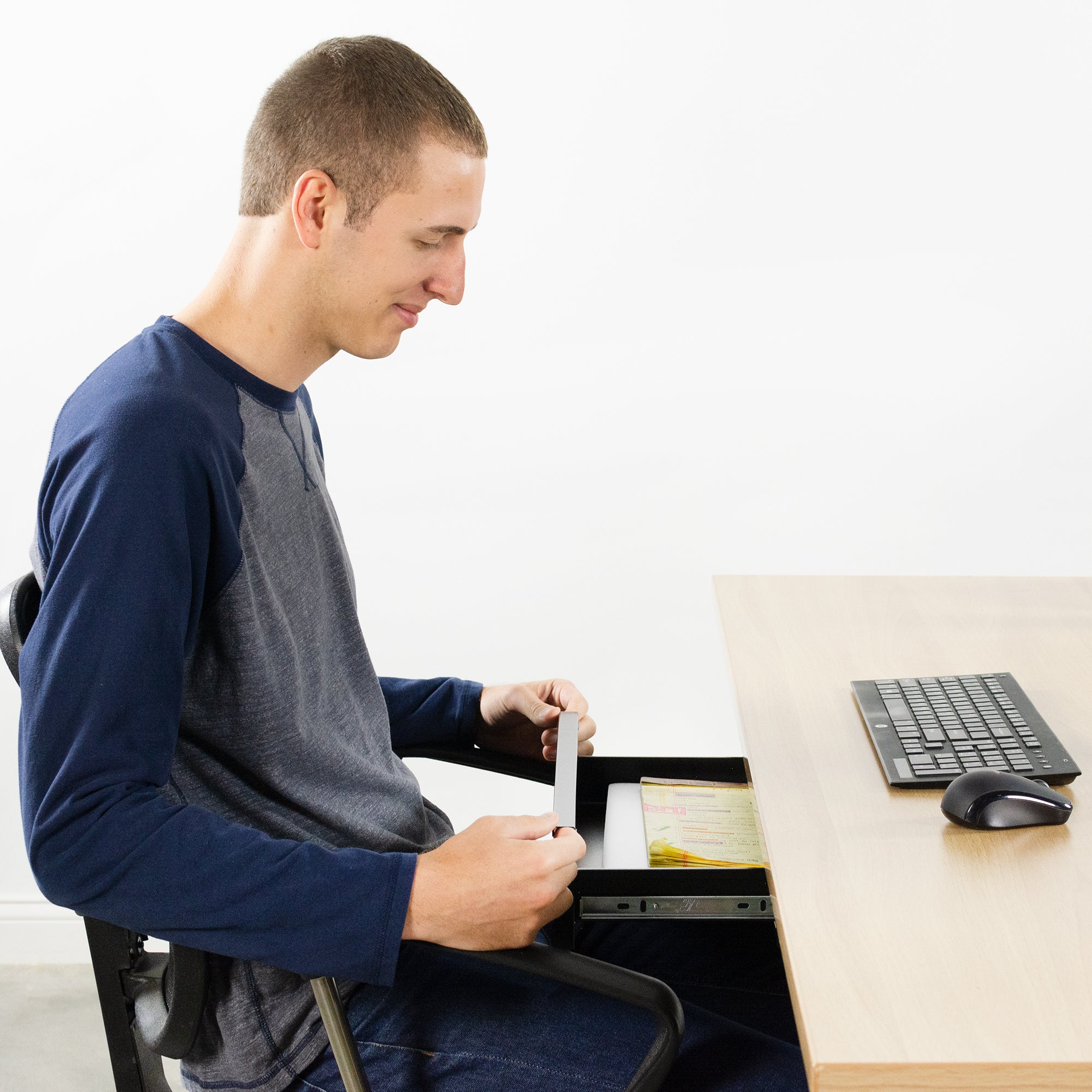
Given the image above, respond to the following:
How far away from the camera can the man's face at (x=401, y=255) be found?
3.14ft

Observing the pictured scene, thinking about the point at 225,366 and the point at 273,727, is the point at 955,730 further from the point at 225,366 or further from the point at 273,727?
the point at 225,366

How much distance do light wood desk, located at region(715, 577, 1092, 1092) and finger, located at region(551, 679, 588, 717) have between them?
0.18m

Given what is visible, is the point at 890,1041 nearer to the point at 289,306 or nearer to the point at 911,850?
the point at 911,850

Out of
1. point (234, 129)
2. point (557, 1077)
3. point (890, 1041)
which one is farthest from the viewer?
point (234, 129)

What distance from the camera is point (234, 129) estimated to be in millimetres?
1936

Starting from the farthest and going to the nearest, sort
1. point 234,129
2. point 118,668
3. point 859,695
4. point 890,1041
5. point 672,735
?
1. point 672,735
2. point 234,129
3. point 859,695
4. point 118,668
5. point 890,1041

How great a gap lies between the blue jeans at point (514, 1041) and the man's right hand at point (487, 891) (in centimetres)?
4

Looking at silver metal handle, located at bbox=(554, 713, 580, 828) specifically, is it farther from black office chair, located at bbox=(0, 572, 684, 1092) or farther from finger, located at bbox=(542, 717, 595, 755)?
black office chair, located at bbox=(0, 572, 684, 1092)

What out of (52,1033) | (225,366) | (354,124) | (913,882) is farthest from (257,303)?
(52,1033)

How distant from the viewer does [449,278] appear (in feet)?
3.40

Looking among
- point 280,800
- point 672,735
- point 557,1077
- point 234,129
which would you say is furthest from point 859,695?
point 234,129

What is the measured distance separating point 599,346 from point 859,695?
1020 mm

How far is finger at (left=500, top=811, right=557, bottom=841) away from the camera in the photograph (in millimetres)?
892

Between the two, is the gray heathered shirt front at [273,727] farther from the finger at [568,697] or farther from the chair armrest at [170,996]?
the finger at [568,697]
